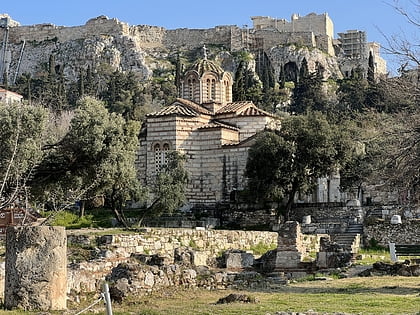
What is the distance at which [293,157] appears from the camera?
34.9 meters

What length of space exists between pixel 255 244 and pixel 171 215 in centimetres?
944

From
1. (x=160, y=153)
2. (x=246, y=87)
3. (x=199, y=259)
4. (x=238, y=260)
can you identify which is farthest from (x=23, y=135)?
(x=246, y=87)

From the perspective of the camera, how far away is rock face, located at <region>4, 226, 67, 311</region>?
38.0ft

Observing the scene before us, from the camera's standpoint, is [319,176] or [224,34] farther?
[224,34]

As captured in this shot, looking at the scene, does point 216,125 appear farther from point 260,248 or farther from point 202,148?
point 260,248

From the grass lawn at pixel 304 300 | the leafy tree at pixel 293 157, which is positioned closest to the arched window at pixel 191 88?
the leafy tree at pixel 293 157

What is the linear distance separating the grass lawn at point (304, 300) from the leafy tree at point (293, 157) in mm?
17989

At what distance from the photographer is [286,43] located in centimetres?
9694

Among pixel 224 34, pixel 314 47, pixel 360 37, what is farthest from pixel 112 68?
pixel 360 37

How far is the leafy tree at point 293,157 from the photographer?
114ft

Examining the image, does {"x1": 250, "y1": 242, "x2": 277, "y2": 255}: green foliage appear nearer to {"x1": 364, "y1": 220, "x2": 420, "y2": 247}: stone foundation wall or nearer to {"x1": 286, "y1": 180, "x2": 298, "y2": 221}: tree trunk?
{"x1": 364, "y1": 220, "x2": 420, "y2": 247}: stone foundation wall

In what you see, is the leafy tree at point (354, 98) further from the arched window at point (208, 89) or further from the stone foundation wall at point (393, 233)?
the stone foundation wall at point (393, 233)

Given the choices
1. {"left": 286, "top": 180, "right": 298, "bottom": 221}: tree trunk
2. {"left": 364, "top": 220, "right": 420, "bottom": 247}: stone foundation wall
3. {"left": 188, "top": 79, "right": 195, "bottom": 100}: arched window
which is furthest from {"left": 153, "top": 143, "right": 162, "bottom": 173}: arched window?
{"left": 364, "top": 220, "right": 420, "bottom": 247}: stone foundation wall

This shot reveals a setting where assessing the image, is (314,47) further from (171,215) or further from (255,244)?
(255,244)
